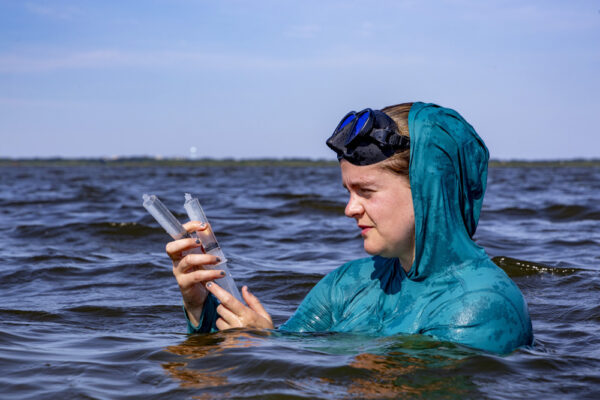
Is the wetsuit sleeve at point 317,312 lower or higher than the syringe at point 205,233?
lower

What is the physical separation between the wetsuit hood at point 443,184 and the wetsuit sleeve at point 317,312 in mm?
650

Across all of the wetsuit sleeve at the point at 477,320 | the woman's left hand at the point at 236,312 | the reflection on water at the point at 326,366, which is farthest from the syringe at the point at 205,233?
the wetsuit sleeve at the point at 477,320

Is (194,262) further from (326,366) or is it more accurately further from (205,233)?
(326,366)

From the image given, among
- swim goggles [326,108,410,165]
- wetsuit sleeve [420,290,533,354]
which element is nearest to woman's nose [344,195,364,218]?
swim goggles [326,108,410,165]

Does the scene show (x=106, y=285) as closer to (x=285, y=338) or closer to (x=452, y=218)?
(x=285, y=338)

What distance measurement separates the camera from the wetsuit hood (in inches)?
136

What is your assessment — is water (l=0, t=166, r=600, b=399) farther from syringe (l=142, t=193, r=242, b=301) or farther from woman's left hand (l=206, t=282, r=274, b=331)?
syringe (l=142, t=193, r=242, b=301)

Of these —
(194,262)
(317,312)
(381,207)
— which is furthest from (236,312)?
(381,207)

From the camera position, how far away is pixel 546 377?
385 centimetres

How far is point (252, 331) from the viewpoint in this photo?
391cm

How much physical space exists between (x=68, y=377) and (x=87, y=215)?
1275cm

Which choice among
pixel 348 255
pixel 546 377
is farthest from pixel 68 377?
pixel 348 255

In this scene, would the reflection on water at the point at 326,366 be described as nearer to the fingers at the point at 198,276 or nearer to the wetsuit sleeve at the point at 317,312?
the wetsuit sleeve at the point at 317,312

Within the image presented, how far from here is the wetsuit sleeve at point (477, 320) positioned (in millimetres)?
3500
